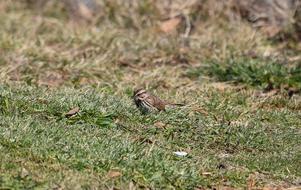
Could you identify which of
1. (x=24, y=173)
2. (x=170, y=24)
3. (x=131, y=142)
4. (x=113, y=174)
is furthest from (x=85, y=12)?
(x=24, y=173)

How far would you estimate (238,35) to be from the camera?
1230 centimetres

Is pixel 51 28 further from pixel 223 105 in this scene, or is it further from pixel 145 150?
pixel 145 150

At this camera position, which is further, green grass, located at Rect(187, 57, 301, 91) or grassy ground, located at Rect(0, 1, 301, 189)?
green grass, located at Rect(187, 57, 301, 91)

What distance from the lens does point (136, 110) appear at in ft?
25.9

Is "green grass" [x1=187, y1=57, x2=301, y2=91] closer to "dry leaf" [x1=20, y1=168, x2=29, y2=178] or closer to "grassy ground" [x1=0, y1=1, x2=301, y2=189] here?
"grassy ground" [x1=0, y1=1, x2=301, y2=189]

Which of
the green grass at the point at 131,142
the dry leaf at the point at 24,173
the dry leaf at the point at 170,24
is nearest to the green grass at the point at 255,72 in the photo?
the green grass at the point at 131,142

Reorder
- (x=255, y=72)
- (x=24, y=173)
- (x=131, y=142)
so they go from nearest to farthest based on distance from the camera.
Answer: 1. (x=24, y=173)
2. (x=131, y=142)
3. (x=255, y=72)

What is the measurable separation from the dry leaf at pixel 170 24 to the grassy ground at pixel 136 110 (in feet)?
0.53

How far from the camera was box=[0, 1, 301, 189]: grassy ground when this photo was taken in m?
6.23

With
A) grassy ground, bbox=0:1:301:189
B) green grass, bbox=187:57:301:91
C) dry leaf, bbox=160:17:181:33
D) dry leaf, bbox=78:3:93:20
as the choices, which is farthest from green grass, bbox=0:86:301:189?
dry leaf, bbox=78:3:93:20

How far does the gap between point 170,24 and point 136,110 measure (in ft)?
17.1

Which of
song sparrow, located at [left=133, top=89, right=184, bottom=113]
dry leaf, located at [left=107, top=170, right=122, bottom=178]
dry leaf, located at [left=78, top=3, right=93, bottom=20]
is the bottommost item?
dry leaf, located at [left=78, top=3, right=93, bottom=20]

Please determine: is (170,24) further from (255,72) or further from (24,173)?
(24,173)

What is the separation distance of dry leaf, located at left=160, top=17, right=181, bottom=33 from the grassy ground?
6.4 inches
